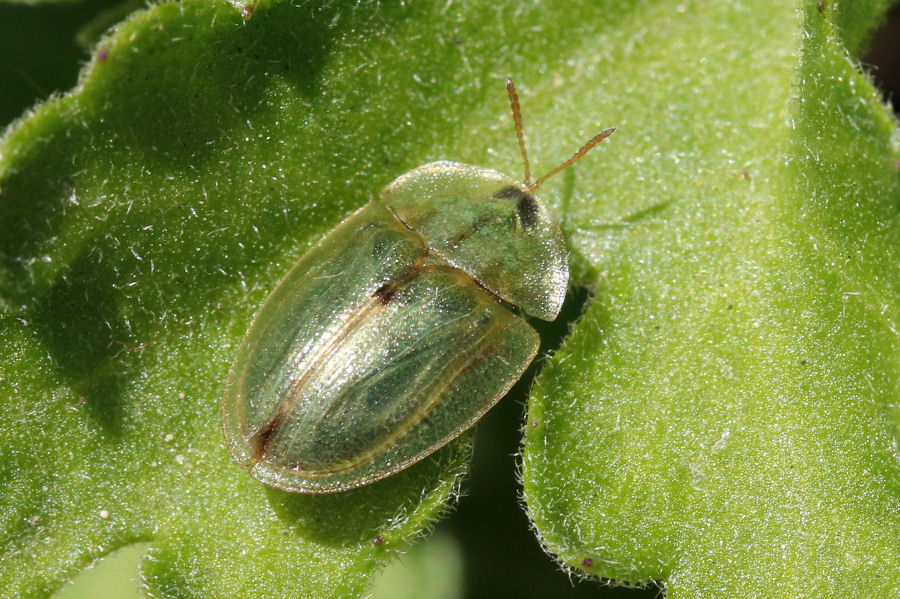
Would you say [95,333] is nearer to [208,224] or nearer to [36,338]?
[36,338]

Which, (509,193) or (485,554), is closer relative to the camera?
(509,193)

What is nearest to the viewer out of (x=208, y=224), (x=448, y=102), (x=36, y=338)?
(x=36, y=338)

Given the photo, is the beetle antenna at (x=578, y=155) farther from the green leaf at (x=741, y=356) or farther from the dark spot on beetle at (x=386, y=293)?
the dark spot on beetle at (x=386, y=293)

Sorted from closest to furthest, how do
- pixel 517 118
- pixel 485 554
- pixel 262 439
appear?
pixel 262 439 < pixel 517 118 < pixel 485 554

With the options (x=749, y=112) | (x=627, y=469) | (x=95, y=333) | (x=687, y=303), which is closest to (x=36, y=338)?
(x=95, y=333)

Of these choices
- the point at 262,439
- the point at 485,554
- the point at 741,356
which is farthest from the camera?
the point at 485,554

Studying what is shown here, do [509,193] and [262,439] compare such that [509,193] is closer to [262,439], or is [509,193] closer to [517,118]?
[517,118]

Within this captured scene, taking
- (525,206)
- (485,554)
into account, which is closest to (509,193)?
(525,206)
